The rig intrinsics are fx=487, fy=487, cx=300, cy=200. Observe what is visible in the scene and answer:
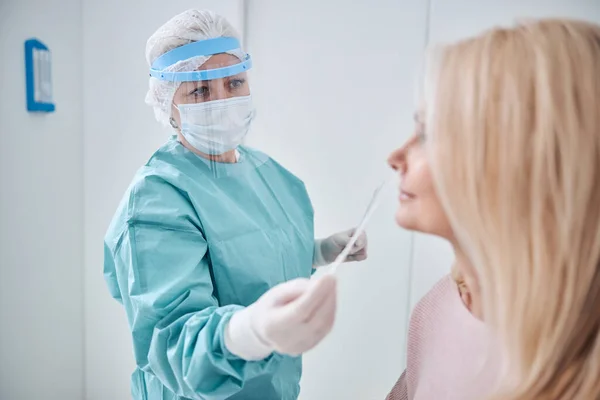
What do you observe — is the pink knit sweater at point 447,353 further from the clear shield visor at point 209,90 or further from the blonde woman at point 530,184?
the clear shield visor at point 209,90

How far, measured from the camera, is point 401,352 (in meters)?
1.95

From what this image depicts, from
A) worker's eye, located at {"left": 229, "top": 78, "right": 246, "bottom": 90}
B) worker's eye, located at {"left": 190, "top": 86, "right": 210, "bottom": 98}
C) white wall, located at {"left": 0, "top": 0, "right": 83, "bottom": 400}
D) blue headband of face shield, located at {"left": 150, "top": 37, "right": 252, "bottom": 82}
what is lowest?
white wall, located at {"left": 0, "top": 0, "right": 83, "bottom": 400}

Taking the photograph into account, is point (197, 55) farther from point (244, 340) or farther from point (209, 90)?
point (244, 340)

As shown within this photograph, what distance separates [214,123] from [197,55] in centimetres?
17

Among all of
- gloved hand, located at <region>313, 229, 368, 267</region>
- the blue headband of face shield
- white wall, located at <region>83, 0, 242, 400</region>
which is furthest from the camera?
white wall, located at <region>83, 0, 242, 400</region>

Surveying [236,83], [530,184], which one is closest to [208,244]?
[236,83]

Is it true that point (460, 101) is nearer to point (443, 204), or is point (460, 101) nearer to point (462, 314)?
A: point (443, 204)

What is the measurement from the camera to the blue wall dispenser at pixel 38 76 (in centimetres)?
173

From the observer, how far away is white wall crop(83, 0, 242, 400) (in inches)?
75.0

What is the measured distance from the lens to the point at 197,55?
1.18 metres

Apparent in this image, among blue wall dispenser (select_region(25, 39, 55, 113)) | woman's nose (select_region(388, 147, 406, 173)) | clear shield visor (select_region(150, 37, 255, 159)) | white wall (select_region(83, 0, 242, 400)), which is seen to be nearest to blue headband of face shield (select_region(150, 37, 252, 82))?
clear shield visor (select_region(150, 37, 255, 159))

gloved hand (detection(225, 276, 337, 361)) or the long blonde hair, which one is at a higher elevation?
the long blonde hair

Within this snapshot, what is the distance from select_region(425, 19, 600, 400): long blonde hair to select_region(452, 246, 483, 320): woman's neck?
121mm

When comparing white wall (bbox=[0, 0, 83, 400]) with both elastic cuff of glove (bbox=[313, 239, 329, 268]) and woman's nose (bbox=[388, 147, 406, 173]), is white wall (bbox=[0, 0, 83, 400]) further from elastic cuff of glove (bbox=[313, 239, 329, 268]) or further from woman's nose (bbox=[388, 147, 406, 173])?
woman's nose (bbox=[388, 147, 406, 173])
